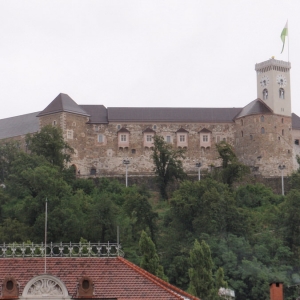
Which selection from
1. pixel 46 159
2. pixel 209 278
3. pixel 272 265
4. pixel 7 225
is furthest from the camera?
pixel 46 159

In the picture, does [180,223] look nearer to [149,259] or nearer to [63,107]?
[149,259]

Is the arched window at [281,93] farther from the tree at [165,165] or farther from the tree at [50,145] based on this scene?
the tree at [50,145]

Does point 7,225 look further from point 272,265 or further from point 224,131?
point 224,131

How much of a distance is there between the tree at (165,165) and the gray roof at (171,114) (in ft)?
35.9

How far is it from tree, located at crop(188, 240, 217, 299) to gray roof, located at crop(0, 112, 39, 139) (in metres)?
57.8

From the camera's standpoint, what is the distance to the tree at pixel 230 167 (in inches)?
4552

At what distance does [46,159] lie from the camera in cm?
11731

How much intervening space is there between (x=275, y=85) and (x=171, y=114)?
12.8m

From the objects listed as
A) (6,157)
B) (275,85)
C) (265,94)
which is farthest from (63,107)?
(275,85)

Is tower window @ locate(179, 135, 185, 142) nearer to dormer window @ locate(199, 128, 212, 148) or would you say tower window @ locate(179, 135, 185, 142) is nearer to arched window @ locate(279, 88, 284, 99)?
dormer window @ locate(199, 128, 212, 148)

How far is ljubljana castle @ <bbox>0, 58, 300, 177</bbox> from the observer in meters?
126

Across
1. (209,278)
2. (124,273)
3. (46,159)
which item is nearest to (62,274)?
(124,273)

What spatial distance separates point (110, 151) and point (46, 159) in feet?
40.4

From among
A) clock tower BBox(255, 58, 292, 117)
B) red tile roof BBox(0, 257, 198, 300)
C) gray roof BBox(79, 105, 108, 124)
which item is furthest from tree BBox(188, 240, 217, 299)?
clock tower BBox(255, 58, 292, 117)
